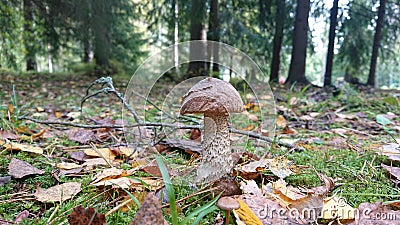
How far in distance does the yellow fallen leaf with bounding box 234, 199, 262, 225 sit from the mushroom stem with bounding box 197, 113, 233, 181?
0.25 meters

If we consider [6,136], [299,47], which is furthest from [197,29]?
[6,136]

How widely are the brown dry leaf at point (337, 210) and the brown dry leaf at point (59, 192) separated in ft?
2.53

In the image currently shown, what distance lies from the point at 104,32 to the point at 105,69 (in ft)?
5.62

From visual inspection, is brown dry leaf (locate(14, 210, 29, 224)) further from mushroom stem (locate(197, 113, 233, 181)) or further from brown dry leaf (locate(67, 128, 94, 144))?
brown dry leaf (locate(67, 128, 94, 144))

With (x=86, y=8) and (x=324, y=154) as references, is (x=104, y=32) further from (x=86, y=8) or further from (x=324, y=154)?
(x=324, y=154)

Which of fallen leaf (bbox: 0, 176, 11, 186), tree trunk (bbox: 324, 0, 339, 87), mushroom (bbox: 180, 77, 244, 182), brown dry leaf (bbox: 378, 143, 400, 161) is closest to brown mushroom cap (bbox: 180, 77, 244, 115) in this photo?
mushroom (bbox: 180, 77, 244, 182)

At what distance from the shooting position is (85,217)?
2.14ft

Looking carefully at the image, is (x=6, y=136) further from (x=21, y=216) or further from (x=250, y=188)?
(x=250, y=188)

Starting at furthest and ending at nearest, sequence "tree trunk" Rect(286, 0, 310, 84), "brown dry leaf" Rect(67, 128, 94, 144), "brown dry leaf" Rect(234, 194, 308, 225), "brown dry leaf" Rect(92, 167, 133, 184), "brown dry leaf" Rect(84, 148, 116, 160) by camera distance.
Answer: "tree trunk" Rect(286, 0, 310, 84) → "brown dry leaf" Rect(67, 128, 94, 144) → "brown dry leaf" Rect(84, 148, 116, 160) → "brown dry leaf" Rect(92, 167, 133, 184) → "brown dry leaf" Rect(234, 194, 308, 225)

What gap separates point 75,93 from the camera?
15.0 ft

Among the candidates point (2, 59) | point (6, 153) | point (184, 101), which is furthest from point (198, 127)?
point (2, 59)

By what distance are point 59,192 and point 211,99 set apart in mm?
580

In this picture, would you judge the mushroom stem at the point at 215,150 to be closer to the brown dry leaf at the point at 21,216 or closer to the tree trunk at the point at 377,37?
the brown dry leaf at the point at 21,216

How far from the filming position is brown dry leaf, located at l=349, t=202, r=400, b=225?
761 millimetres
